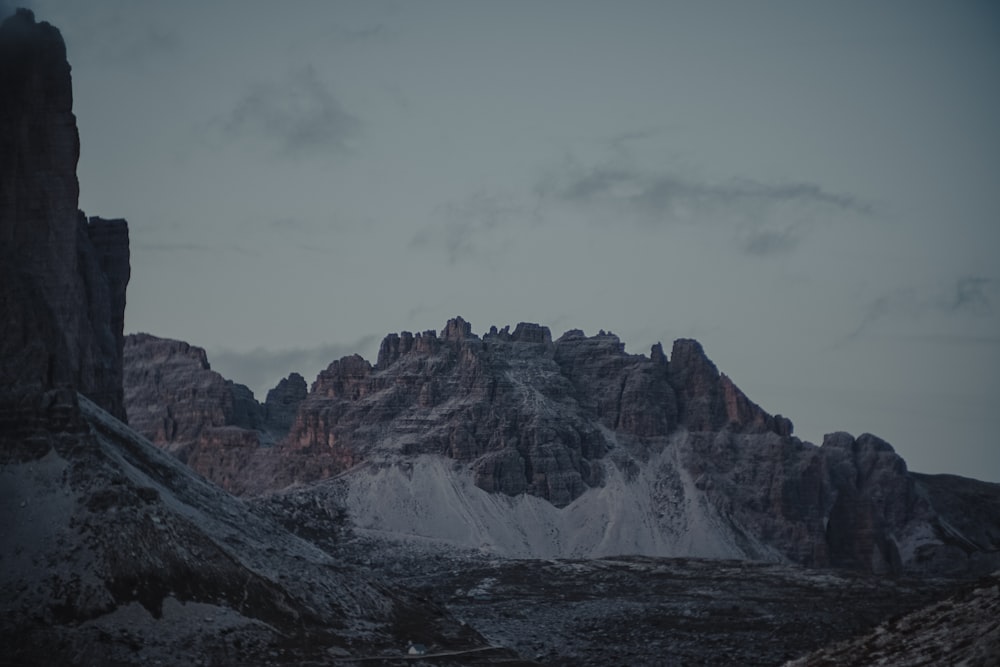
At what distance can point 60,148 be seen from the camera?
444 feet

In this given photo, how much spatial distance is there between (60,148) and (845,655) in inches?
4001

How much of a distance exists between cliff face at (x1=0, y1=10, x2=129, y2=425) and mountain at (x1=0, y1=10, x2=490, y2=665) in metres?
0.13

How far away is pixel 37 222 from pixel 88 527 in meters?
30.7

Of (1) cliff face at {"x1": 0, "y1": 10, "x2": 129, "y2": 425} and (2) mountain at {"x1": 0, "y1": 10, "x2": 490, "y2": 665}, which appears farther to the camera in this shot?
(1) cliff face at {"x1": 0, "y1": 10, "x2": 129, "y2": 425}

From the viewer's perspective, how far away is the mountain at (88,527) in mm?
108812

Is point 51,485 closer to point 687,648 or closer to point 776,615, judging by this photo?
point 687,648

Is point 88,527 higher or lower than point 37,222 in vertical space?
lower

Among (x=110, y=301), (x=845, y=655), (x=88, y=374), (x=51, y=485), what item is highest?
(x=110, y=301)

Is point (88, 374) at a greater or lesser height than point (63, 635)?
greater

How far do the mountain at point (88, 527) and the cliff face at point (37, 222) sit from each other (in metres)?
0.13

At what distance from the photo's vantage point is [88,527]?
116 metres

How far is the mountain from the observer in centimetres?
10881

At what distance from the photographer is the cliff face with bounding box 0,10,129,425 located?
12712cm

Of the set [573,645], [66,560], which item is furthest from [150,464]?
[573,645]
